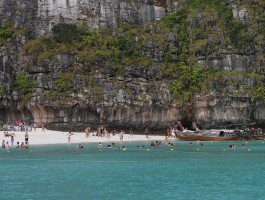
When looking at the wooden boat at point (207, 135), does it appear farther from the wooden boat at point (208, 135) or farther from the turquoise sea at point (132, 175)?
the turquoise sea at point (132, 175)

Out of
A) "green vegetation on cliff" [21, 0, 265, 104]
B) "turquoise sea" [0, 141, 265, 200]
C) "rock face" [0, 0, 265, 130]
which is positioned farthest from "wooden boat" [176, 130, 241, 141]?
"turquoise sea" [0, 141, 265, 200]

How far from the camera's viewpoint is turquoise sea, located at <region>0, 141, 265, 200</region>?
1044 inches

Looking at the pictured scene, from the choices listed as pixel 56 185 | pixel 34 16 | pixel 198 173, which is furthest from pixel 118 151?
pixel 34 16

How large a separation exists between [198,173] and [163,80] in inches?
1668

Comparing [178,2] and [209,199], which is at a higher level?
[178,2]

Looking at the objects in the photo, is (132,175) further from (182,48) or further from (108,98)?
(182,48)

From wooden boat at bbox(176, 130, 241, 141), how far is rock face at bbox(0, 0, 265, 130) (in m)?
4.58

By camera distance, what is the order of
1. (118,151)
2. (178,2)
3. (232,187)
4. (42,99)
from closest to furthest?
1. (232,187)
2. (118,151)
3. (42,99)
4. (178,2)

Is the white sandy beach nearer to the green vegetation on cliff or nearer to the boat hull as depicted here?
the boat hull

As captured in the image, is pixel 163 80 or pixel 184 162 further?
pixel 163 80

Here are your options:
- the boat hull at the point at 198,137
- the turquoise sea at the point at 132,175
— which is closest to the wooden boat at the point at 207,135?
the boat hull at the point at 198,137

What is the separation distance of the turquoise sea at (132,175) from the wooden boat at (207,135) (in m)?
17.8

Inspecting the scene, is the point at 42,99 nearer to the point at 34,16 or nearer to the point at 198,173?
the point at 34,16

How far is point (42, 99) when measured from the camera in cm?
7106
